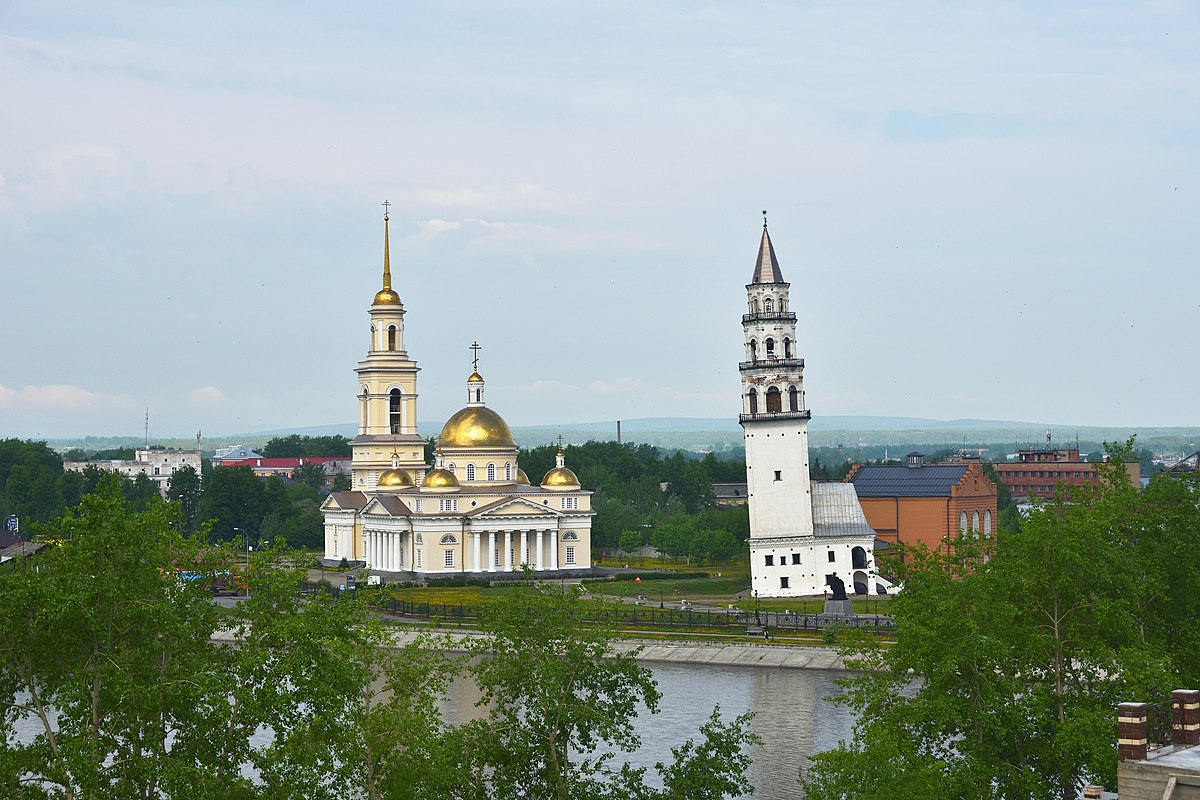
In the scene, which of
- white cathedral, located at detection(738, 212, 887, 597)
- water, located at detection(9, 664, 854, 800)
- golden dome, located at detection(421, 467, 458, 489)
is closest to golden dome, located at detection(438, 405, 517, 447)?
golden dome, located at detection(421, 467, 458, 489)

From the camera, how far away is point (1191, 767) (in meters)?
21.9

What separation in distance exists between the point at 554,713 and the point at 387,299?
84.0 meters

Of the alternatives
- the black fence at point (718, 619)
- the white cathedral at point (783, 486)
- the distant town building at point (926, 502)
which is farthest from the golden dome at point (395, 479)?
the white cathedral at point (783, 486)

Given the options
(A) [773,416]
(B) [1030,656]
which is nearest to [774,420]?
(A) [773,416]

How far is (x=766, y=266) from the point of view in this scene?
266 feet

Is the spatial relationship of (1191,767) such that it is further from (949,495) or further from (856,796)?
(949,495)

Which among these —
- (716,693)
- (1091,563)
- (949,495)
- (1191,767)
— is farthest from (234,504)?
(1191,767)

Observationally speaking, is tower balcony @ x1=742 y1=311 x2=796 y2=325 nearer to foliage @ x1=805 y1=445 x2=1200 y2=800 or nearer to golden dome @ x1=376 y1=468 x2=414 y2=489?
golden dome @ x1=376 y1=468 x2=414 y2=489

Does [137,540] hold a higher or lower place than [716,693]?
higher

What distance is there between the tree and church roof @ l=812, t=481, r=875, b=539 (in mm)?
49503

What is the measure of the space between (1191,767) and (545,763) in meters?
11.4

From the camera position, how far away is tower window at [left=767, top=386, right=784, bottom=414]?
261 feet

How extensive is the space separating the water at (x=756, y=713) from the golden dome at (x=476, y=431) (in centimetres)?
4030

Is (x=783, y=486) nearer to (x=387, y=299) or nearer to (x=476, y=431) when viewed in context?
(x=476, y=431)
